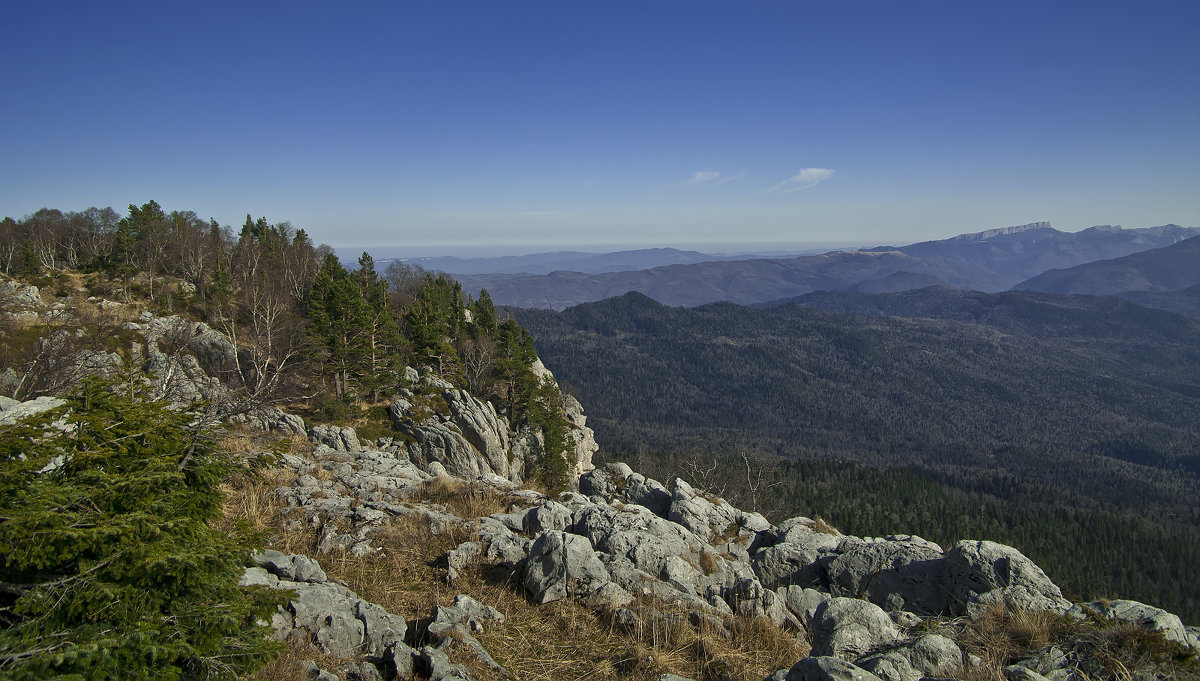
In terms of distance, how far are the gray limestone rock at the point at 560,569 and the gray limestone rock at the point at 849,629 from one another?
456 centimetres

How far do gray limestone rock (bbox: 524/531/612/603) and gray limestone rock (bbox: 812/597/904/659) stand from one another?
456 centimetres

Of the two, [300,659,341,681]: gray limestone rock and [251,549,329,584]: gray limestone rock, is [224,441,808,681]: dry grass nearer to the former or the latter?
[300,659,341,681]: gray limestone rock

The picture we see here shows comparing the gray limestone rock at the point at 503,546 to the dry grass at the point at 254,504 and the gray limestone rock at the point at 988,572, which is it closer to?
the dry grass at the point at 254,504

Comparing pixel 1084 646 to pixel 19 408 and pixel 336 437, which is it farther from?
pixel 336 437

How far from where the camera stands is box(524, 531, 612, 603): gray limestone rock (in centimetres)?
1156

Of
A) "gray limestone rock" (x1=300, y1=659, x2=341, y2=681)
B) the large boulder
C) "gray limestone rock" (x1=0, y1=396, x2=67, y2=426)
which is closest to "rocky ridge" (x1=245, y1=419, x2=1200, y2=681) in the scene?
the large boulder

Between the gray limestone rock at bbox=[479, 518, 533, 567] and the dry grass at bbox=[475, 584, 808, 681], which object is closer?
the dry grass at bbox=[475, 584, 808, 681]

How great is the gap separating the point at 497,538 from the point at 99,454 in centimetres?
881

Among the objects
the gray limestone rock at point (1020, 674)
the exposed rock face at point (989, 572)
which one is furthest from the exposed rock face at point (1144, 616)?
the gray limestone rock at point (1020, 674)

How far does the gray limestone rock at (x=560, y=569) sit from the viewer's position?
1156cm

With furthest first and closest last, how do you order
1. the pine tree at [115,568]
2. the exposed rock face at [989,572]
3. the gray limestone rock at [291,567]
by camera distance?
the exposed rock face at [989,572] → the gray limestone rock at [291,567] → the pine tree at [115,568]

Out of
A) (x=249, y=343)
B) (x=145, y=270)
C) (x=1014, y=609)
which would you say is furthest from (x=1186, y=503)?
(x=145, y=270)

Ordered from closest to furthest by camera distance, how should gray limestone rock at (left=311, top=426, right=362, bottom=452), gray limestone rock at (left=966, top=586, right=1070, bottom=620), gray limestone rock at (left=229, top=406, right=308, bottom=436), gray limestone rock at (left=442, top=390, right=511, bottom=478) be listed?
gray limestone rock at (left=966, top=586, right=1070, bottom=620) < gray limestone rock at (left=229, top=406, right=308, bottom=436) < gray limestone rock at (left=311, top=426, right=362, bottom=452) < gray limestone rock at (left=442, top=390, right=511, bottom=478)

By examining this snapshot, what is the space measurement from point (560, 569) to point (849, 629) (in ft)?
19.3
